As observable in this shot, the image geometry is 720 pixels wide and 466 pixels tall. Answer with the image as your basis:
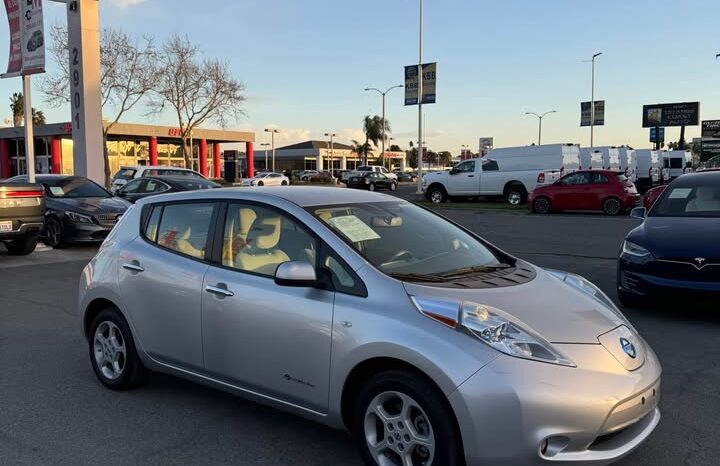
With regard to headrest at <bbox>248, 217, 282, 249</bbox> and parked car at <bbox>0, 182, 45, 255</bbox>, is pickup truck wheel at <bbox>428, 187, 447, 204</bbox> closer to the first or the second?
parked car at <bbox>0, 182, 45, 255</bbox>

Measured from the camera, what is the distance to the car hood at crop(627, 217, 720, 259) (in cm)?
623

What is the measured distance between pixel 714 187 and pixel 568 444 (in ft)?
19.9

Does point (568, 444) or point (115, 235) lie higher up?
point (115, 235)

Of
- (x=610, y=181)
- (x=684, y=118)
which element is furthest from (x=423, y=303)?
(x=684, y=118)

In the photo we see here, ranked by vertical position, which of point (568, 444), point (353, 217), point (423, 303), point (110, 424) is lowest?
point (110, 424)

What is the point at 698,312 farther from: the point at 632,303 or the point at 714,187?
the point at 714,187

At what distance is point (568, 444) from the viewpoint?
2.79m

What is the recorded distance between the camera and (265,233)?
12.7 feet

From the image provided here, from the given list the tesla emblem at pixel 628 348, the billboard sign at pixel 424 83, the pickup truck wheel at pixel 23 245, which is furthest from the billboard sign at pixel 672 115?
the tesla emblem at pixel 628 348

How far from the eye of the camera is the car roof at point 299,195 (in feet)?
12.9

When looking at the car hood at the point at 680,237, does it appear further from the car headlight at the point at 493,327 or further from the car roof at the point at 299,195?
the car headlight at the point at 493,327

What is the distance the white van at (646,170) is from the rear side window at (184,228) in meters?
36.3

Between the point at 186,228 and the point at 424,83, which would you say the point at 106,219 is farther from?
the point at 424,83

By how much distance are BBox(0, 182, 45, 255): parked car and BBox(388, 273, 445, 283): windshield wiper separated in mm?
9856
